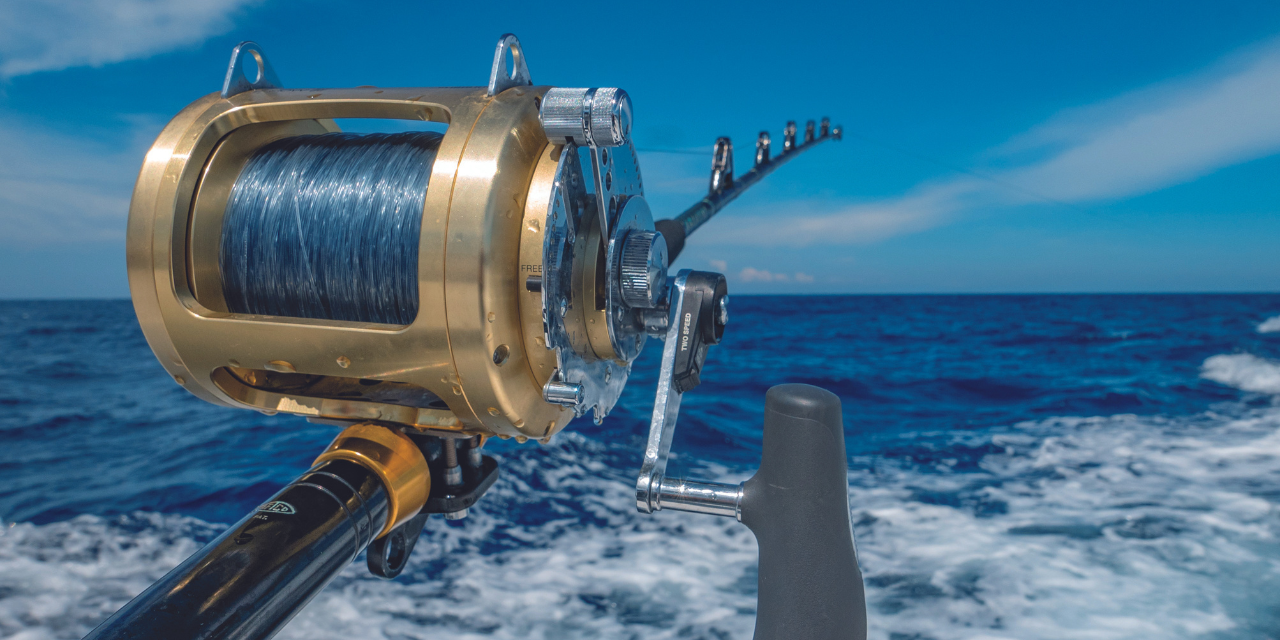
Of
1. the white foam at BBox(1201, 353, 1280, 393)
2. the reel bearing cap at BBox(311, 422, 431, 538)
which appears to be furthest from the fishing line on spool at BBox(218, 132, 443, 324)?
the white foam at BBox(1201, 353, 1280, 393)

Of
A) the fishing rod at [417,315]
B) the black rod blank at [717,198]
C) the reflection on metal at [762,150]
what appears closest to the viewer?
the fishing rod at [417,315]

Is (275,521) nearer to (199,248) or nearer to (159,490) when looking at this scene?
(199,248)

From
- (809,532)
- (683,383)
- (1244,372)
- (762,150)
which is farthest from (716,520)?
(1244,372)

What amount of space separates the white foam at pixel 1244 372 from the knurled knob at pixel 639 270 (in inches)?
338

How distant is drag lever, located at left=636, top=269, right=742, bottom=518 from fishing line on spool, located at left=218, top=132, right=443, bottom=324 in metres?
0.43

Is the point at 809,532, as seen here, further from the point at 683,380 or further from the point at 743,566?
the point at 743,566

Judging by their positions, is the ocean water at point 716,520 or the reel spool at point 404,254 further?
the ocean water at point 716,520

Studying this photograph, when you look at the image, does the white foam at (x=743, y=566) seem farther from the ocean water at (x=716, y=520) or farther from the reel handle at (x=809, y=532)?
the reel handle at (x=809, y=532)

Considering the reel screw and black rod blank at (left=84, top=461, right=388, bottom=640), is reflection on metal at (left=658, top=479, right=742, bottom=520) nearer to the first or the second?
the reel screw

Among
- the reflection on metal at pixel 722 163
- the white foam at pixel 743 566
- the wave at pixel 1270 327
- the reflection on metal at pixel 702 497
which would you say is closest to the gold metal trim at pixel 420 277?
the reflection on metal at pixel 702 497

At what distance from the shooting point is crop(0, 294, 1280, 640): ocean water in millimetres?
2617

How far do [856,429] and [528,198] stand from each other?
5481 millimetres

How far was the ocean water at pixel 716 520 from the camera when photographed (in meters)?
2.62

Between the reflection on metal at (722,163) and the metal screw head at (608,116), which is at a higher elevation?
the reflection on metal at (722,163)
